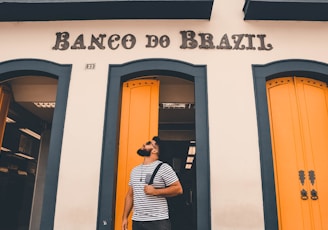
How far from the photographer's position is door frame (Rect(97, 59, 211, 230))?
4.70 metres

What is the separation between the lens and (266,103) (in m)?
5.19

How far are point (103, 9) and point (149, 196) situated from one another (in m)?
3.75

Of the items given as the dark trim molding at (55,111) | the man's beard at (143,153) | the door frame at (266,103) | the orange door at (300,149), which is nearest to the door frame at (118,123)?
the dark trim molding at (55,111)

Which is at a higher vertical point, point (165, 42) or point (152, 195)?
point (165, 42)

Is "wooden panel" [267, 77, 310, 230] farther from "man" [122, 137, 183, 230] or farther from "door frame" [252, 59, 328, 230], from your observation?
"man" [122, 137, 183, 230]

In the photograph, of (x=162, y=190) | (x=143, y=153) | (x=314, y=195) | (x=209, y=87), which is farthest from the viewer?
(x=209, y=87)

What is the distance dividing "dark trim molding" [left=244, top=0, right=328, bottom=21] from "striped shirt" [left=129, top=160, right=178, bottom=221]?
11.7 ft

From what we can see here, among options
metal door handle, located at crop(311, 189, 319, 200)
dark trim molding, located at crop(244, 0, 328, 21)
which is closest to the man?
metal door handle, located at crop(311, 189, 319, 200)

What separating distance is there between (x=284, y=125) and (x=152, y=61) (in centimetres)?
270

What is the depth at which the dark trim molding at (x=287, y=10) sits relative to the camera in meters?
5.41

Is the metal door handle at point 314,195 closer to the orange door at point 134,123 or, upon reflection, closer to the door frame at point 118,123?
the door frame at point 118,123

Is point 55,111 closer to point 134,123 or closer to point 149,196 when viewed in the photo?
point 134,123

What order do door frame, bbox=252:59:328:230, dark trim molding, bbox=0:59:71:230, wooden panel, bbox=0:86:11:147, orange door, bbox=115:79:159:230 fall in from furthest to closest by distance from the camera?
wooden panel, bbox=0:86:11:147 < orange door, bbox=115:79:159:230 < dark trim molding, bbox=0:59:71:230 < door frame, bbox=252:59:328:230

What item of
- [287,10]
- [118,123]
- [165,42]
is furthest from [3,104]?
[287,10]
